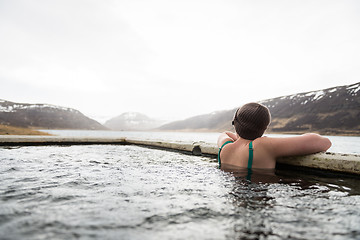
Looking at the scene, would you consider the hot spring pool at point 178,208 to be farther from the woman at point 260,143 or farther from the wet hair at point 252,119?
the wet hair at point 252,119

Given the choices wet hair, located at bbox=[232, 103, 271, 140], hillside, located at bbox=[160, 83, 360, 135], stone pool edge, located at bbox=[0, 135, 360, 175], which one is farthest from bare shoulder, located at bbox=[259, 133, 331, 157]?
hillside, located at bbox=[160, 83, 360, 135]

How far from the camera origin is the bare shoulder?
345cm

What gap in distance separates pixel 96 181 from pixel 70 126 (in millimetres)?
222534

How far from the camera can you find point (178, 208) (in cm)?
206

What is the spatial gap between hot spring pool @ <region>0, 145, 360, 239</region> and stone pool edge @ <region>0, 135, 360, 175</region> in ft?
1.11

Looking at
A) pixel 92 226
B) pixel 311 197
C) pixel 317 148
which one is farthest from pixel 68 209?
pixel 317 148

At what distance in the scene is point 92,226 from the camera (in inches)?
64.0

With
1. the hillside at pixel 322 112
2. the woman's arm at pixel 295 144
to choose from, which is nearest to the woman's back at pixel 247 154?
the woman's arm at pixel 295 144

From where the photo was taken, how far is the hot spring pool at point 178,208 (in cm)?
154

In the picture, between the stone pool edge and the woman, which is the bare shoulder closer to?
the woman

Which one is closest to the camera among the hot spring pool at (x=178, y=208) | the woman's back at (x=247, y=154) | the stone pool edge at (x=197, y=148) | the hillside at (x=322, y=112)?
the hot spring pool at (x=178, y=208)

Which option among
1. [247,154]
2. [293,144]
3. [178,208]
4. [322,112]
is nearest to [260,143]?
[247,154]

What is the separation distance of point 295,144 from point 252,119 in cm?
89

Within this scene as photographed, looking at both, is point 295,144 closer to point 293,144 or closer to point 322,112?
point 293,144
